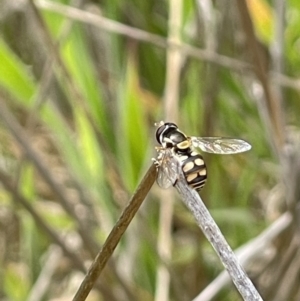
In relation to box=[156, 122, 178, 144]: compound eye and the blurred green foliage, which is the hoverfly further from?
the blurred green foliage

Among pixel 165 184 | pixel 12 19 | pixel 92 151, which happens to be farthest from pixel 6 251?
pixel 165 184

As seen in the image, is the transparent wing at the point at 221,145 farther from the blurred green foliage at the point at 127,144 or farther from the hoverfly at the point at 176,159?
the blurred green foliage at the point at 127,144

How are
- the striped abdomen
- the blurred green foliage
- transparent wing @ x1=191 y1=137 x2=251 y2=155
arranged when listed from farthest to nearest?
the blurred green foliage < transparent wing @ x1=191 y1=137 x2=251 y2=155 < the striped abdomen

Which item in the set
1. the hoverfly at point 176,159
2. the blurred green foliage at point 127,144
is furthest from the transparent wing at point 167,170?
the blurred green foliage at point 127,144

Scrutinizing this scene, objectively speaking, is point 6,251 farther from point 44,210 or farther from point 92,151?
point 92,151

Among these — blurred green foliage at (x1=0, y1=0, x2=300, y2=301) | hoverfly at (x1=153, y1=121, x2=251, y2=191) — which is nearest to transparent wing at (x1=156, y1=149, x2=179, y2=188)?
hoverfly at (x1=153, y1=121, x2=251, y2=191)

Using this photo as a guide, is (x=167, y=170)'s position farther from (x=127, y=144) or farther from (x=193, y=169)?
(x=127, y=144)

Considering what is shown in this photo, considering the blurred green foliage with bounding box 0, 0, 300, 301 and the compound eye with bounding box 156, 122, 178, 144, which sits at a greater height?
the blurred green foliage with bounding box 0, 0, 300, 301

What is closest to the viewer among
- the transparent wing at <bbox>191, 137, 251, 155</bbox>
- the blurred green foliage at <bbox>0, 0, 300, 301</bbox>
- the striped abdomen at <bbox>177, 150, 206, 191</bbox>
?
the striped abdomen at <bbox>177, 150, 206, 191</bbox>
